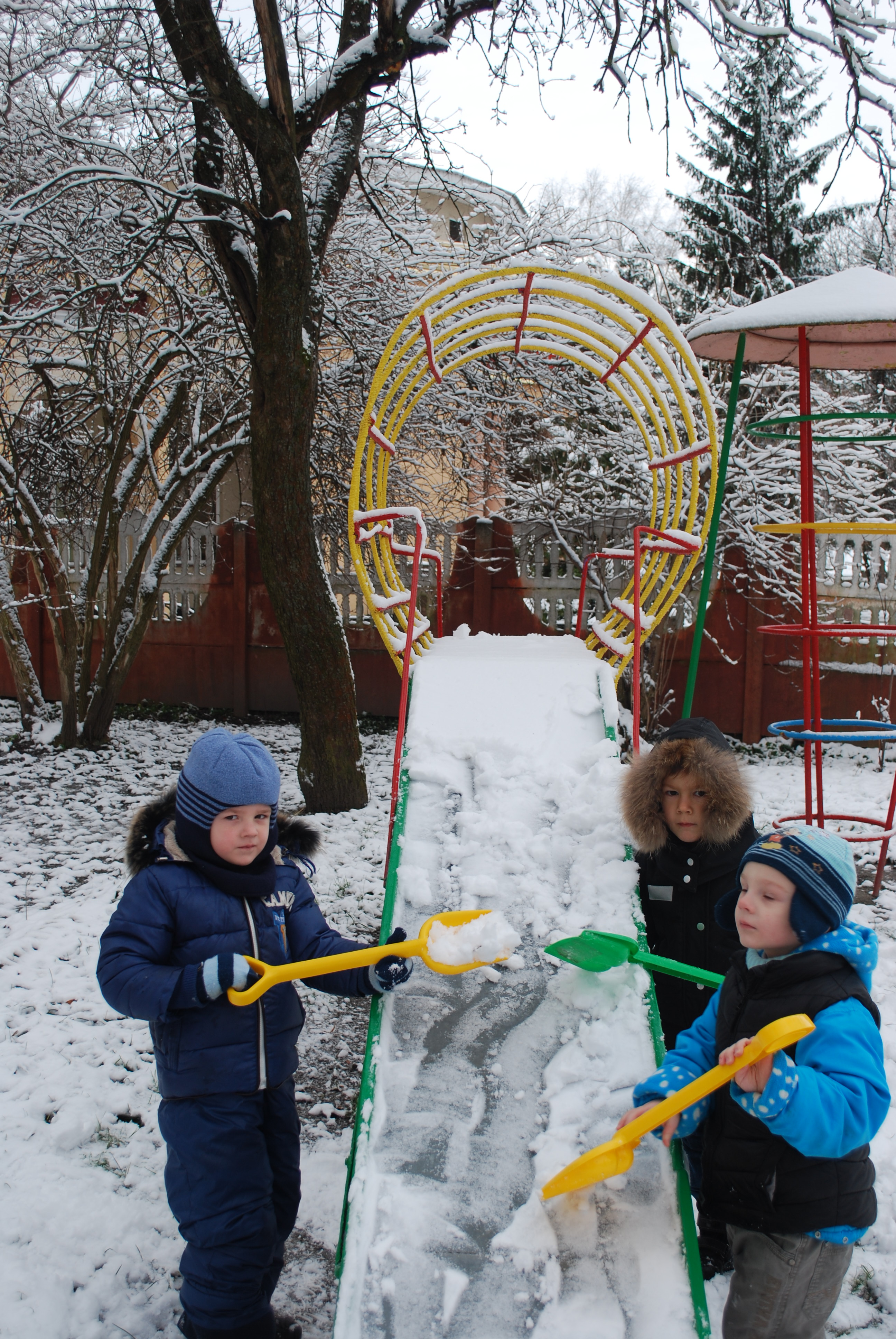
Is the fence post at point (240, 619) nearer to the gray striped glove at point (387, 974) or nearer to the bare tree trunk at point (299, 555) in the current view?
the bare tree trunk at point (299, 555)

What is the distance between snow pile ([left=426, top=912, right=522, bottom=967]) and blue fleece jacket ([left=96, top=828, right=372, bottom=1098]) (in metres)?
0.36

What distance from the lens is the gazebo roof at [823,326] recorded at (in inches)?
125

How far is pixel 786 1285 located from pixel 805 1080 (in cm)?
43

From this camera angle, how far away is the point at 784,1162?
1.43 m

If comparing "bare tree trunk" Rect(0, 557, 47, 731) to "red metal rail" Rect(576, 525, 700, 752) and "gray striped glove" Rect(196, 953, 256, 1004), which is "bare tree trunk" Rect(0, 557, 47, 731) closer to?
"red metal rail" Rect(576, 525, 700, 752)

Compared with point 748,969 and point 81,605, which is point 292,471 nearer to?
point 81,605

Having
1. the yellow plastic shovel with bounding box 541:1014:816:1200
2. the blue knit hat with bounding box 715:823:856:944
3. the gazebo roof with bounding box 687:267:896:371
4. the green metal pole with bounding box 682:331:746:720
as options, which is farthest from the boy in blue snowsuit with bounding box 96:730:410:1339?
the gazebo roof with bounding box 687:267:896:371

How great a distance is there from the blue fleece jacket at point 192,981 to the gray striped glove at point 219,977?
1 centimetres

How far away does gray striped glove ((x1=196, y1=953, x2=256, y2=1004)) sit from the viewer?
1.61 metres

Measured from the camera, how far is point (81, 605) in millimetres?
Result: 7293

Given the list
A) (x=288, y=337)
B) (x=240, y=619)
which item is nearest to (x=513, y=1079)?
(x=288, y=337)

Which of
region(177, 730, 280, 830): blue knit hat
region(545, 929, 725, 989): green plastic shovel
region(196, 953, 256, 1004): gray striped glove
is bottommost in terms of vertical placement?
region(545, 929, 725, 989): green plastic shovel

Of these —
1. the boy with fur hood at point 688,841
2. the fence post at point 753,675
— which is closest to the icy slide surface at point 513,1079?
the boy with fur hood at point 688,841

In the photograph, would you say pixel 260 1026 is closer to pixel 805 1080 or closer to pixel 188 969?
pixel 188 969
